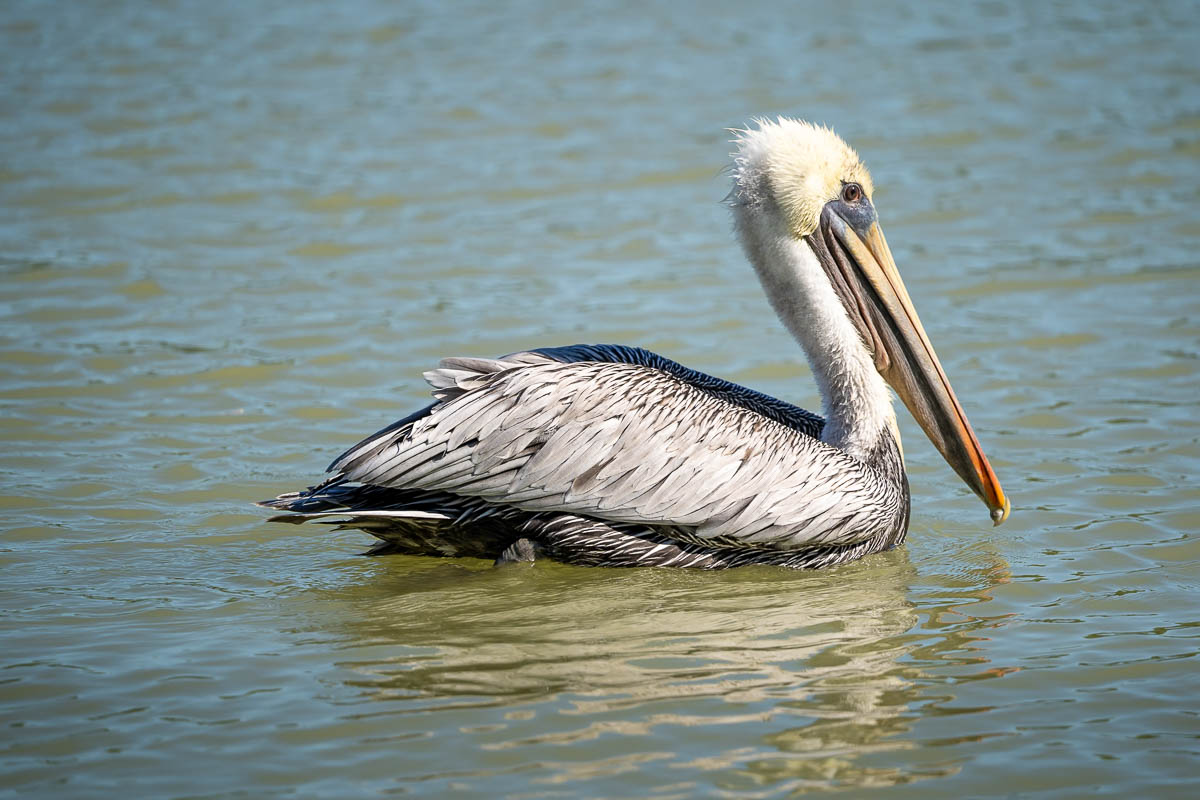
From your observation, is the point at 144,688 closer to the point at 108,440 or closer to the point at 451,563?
the point at 451,563

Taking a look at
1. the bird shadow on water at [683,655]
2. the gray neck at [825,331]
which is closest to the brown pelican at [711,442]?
the gray neck at [825,331]

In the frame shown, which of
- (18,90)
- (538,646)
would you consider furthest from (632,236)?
(18,90)

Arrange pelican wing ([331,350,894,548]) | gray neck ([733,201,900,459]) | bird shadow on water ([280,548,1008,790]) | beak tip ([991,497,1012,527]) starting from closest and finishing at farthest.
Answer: bird shadow on water ([280,548,1008,790])
pelican wing ([331,350,894,548])
beak tip ([991,497,1012,527])
gray neck ([733,201,900,459])

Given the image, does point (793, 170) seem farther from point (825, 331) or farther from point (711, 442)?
point (711, 442)

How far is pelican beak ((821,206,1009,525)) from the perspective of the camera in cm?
555

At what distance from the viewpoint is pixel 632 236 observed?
33.6ft

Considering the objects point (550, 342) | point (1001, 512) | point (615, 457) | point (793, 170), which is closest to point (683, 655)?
point (615, 457)

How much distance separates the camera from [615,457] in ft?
16.5

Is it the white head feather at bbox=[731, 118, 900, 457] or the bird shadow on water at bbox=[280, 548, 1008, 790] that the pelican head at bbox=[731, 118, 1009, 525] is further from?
the bird shadow on water at bbox=[280, 548, 1008, 790]

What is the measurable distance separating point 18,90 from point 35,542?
9386 mm

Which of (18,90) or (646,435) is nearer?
(646,435)

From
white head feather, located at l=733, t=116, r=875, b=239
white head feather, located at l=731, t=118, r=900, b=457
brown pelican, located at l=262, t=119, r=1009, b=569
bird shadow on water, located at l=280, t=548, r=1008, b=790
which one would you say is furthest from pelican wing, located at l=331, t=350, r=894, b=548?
white head feather, located at l=733, t=116, r=875, b=239

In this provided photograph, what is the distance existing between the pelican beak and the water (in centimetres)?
45

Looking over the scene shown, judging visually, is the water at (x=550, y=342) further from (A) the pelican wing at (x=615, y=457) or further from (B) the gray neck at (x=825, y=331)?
(B) the gray neck at (x=825, y=331)
